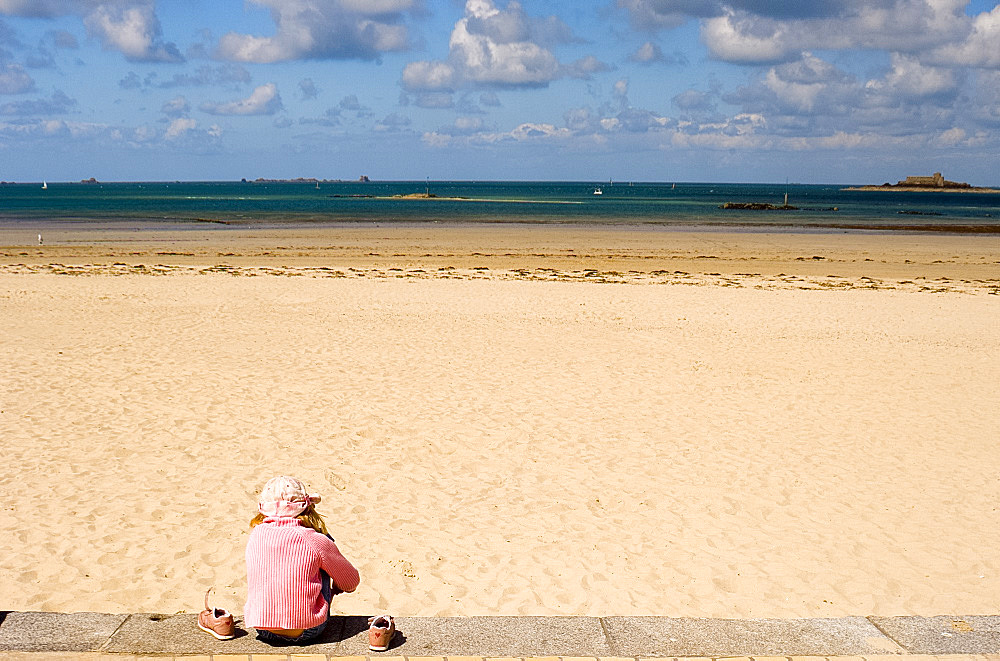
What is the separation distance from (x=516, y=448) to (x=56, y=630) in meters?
4.27

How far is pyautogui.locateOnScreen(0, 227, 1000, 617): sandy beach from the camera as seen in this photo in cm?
492

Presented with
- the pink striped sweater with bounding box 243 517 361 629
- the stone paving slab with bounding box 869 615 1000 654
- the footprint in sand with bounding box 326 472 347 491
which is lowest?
the footprint in sand with bounding box 326 472 347 491

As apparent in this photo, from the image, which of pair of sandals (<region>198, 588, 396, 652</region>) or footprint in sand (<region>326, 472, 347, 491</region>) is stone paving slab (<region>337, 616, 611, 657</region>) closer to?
pair of sandals (<region>198, 588, 396, 652</region>)

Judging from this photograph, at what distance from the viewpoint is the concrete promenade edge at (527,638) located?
371cm

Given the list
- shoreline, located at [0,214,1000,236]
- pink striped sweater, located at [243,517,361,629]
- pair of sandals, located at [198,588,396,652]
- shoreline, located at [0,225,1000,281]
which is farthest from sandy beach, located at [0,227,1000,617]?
shoreline, located at [0,214,1000,236]

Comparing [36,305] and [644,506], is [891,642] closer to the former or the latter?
[644,506]

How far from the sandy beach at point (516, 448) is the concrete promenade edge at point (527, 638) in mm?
511

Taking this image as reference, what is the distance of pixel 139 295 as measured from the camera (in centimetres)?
1669

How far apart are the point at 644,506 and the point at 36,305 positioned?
13387 mm

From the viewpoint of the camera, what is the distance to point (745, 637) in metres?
3.90

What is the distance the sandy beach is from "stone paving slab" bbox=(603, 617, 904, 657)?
1.69 ft

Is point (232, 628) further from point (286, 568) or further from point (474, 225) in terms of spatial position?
point (474, 225)

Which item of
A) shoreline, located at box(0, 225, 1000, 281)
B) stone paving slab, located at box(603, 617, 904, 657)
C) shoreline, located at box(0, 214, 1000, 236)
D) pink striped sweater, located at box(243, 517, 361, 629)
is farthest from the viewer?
shoreline, located at box(0, 214, 1000, 236)

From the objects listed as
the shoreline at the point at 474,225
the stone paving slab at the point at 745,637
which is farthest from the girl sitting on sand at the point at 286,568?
the shoreline at the point at 474,225
